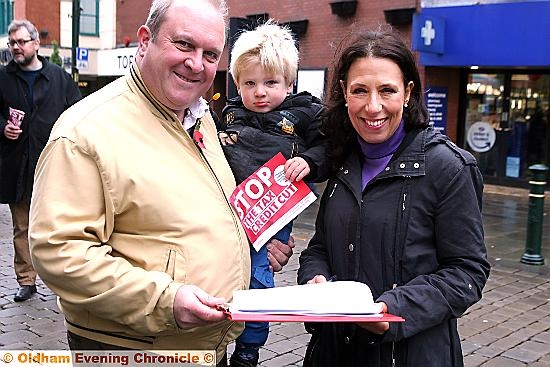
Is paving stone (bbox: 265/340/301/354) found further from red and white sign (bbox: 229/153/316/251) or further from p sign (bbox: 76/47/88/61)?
p sign (bbox: 76/47/88/61)

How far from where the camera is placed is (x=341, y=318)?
1.83 meters

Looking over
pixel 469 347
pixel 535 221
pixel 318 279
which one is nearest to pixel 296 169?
pixel 318 279

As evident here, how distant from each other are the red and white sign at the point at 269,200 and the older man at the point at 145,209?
0.35 meters

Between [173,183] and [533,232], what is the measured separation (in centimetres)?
652

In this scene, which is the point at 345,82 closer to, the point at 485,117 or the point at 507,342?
the point at 507,342

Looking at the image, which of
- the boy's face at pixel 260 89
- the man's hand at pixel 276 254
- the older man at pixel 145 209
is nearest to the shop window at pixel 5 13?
the boy's face at pixel 260 89

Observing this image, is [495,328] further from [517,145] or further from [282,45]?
[517,145]

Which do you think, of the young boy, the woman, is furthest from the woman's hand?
the young boy

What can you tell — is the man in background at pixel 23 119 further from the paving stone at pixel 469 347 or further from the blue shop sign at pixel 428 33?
the blue shop sign at pixel 428 33

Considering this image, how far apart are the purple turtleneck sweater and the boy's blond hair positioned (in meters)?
0.80

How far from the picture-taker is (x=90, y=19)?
95.3ft

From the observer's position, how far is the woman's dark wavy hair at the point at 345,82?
2201 mm

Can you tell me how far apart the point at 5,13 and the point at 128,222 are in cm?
3329

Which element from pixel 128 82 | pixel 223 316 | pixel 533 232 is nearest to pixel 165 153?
pixel 128 82
